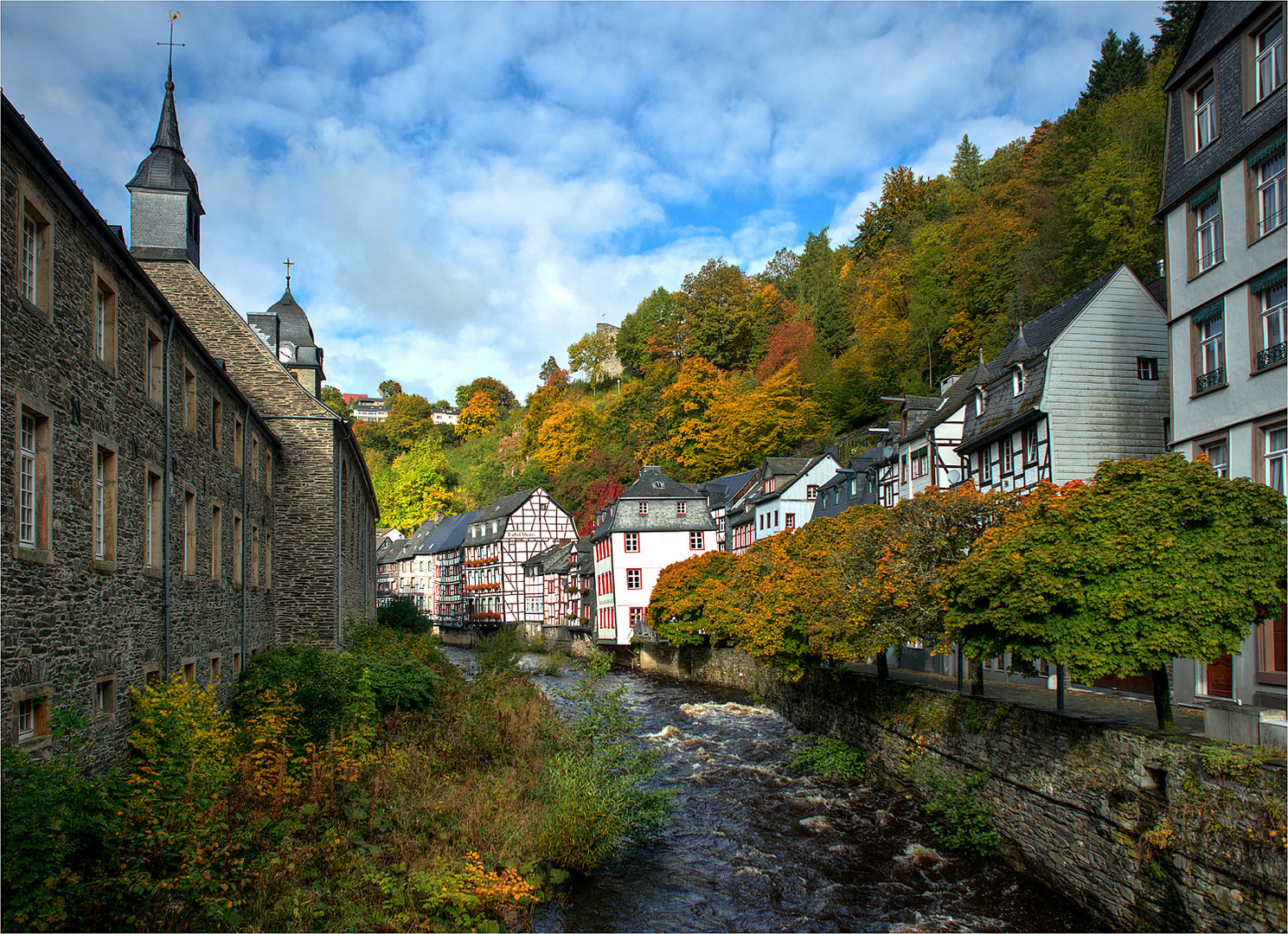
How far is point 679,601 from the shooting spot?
1660 inches

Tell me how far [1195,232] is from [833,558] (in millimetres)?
10492

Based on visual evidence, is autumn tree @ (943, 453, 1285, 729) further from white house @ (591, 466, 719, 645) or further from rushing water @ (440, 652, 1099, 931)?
white house @ (591, 466, 719, 645)

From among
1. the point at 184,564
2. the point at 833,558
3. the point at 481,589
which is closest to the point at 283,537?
the point at 184,564

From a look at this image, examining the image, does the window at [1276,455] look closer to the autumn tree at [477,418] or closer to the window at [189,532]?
the window at [189,532]

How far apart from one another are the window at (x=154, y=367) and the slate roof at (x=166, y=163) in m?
10.6

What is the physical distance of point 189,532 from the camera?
615 inches

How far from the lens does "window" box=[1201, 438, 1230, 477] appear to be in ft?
54.5

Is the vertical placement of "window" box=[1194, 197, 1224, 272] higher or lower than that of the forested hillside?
lower

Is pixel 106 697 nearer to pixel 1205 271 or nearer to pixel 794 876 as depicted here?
pixel 794 876

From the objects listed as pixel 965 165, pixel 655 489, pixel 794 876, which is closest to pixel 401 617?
pixel 655 489

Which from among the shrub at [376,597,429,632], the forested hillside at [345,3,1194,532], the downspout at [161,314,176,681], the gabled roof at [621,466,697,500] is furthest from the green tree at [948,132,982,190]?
the downspout at [161,314,176,681]

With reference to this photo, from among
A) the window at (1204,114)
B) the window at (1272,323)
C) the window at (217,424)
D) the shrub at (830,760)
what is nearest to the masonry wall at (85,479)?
the window at (217,424)

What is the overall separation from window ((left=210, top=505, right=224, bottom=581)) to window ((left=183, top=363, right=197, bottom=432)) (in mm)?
2044

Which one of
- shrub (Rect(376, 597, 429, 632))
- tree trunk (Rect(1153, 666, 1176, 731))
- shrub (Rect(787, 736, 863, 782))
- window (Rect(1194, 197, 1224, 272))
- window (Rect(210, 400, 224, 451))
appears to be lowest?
shrub (Rect(787, 736, 863, 782))
